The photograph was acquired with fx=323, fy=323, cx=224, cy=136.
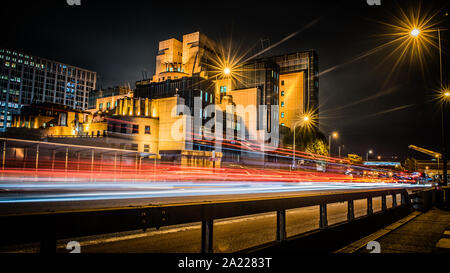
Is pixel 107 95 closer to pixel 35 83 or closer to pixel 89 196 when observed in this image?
pixel 35 83

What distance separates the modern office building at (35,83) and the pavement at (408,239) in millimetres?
151340

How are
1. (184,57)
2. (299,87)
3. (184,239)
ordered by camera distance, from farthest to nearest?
(299,87), (184,57), (184,239)

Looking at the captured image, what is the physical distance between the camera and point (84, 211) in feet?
10.3

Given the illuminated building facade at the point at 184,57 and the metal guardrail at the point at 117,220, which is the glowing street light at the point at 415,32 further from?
the illuminated building facade at the point at 184,57

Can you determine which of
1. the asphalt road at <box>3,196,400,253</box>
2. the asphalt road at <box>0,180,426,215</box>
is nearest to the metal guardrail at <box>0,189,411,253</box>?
the asphalt road at <box>3,196,400,253</box>

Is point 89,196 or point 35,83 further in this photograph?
point 35,83

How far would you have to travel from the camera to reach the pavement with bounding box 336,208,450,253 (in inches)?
266

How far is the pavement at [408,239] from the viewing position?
22.1ft

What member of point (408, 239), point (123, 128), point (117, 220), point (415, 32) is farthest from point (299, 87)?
point (117, 220)

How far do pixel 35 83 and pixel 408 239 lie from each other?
618 feet

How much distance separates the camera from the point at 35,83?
164 meters

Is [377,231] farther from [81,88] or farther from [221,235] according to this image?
[81,88]

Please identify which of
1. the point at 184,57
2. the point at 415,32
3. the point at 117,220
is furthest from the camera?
the point at 184,57

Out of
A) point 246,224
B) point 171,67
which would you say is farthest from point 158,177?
point 171,67
